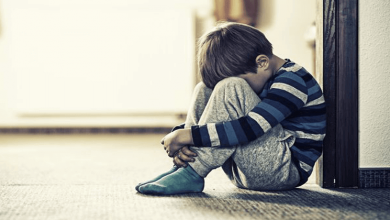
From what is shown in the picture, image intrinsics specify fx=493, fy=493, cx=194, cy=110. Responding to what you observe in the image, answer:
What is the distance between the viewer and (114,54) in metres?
2.99

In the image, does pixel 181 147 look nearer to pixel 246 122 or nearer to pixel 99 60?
pixel 246 122

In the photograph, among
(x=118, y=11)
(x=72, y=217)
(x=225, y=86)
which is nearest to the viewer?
(x=72, y=217)

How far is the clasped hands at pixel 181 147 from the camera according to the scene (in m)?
1.05

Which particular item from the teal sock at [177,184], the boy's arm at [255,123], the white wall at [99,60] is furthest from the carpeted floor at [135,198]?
the white wall at [99,60]

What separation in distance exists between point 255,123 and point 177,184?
0.21 metres

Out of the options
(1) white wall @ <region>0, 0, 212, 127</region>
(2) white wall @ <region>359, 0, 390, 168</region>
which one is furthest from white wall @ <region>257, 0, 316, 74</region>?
(2) white wall @ <region>359, 0, 390, 168</region>

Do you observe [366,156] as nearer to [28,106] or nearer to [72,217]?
[72,217]

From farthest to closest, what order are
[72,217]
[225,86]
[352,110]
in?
[352,110], [225,86], [72,217]

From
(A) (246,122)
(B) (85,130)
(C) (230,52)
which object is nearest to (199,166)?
(A) (246,122)

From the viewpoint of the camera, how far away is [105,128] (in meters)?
3.13

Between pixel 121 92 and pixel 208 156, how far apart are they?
2027mm

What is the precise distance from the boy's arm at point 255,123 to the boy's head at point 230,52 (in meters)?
0.10

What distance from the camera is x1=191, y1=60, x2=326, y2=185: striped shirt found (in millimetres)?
1024

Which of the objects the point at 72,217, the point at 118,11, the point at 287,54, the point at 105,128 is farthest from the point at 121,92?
the point at 72,217
